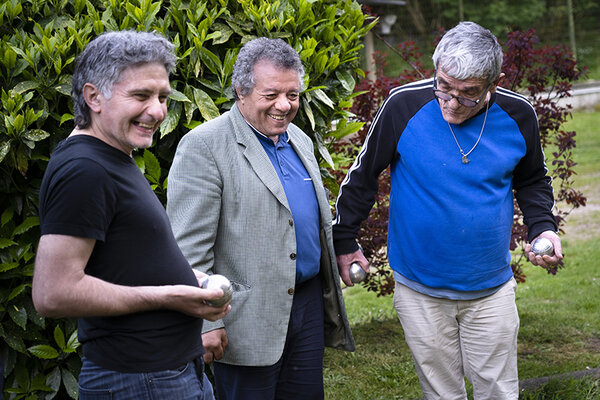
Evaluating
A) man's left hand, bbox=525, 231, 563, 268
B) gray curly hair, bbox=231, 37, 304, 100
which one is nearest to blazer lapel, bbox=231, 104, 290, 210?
gray curly hair, bbox=231, 37, 304, 100

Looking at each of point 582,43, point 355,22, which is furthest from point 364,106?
point 582,43

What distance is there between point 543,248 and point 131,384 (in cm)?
205

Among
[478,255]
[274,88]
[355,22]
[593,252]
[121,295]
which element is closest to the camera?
[121,295]

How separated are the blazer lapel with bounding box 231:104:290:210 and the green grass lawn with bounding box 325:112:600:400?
225 cm

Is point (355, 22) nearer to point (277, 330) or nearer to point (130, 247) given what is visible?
point (277, 330)

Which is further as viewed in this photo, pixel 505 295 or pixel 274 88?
pixel 505 295

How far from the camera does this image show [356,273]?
3.58 meters

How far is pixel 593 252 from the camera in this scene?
29.4 ft

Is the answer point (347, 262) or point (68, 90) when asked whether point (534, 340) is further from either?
point (68, 90)

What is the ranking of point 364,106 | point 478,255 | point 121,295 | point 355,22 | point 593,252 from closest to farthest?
point 121,295, point 478,255, point 355,22, point 364,106, point 593,252

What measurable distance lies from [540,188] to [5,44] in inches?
105

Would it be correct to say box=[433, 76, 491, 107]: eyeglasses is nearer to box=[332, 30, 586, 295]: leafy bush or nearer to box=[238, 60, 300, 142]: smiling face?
box=[238, 60, 300, 142]: smiling face

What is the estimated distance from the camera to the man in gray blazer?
3.14 metres

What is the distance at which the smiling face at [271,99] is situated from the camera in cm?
321
